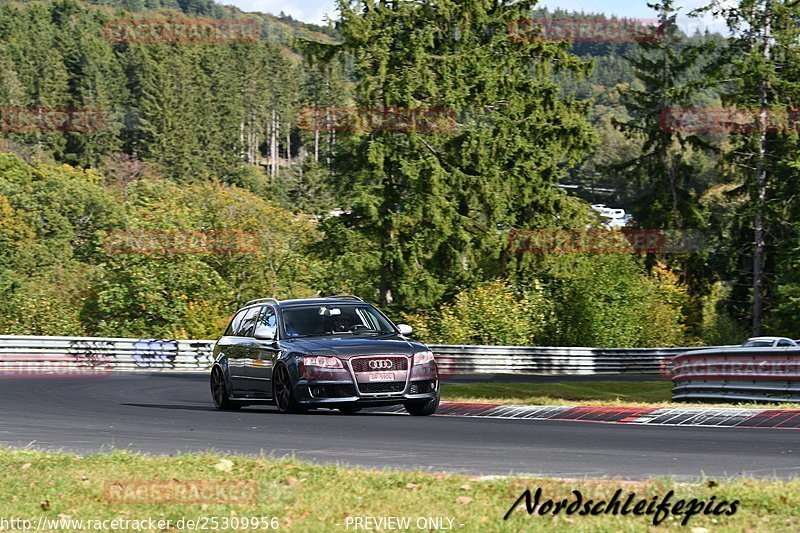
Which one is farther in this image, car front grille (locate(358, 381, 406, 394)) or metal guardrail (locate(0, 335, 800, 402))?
metal guardrail (locate(0, 335, 800, 402))

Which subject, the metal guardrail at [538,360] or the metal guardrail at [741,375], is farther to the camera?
the metal guardrail at [538,360]

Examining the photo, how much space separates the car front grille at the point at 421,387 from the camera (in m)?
16.7

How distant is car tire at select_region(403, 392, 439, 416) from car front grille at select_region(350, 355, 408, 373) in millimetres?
728

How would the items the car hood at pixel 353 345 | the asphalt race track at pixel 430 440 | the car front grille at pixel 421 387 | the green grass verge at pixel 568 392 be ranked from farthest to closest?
the green grass verge at pixel 568 392, the car front grille at pixel 421 387, the car hood at pixel 353 345, the asphalt race track at pixel 430 440

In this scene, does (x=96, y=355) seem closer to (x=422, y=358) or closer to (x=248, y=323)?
(x=248, y=323)

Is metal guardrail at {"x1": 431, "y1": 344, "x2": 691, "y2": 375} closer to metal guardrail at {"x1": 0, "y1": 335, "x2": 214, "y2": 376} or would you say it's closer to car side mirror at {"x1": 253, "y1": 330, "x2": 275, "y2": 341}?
metal guardrail at {"x1": 0, "y1": 335, "x2": 214, "y2": 376}

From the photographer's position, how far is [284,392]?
1712cm

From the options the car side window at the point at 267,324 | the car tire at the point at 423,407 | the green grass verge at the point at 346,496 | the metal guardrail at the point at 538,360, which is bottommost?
the metal guardrail at the point at 538,360

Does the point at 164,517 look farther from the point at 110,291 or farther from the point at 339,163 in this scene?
the point at 110,291

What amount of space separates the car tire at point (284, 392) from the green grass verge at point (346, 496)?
646 cm

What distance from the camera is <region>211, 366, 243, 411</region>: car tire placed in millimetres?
19109

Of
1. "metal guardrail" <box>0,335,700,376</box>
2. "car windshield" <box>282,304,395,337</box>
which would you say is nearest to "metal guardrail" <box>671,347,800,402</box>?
"car windshield" <box>282,304,395,337</box>

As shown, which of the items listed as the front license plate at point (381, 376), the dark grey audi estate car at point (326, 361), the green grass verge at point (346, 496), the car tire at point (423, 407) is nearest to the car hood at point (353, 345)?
the dark grey audi estate car at point (326, 361)

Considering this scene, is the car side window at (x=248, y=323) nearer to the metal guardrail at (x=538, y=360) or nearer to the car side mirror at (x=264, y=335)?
the car side mirror at (x=264, y=335)
